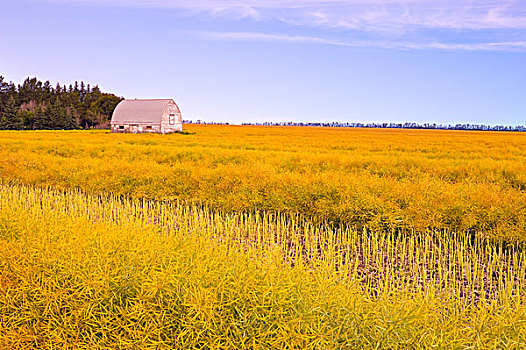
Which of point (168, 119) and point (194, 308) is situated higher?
point (168, 119)

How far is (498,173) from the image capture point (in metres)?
14.8

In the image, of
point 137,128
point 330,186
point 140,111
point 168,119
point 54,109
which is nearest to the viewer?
point 330,186

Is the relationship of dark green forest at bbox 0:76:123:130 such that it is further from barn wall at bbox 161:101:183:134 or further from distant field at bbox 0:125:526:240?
distant field at bbox 0:125:526:240

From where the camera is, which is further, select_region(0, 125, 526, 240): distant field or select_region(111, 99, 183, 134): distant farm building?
select_region(111, 99, 183, 134): distant farm building

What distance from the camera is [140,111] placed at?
51.3 m

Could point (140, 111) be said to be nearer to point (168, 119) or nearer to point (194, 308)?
point (168, 119)

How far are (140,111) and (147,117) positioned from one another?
1643 mm

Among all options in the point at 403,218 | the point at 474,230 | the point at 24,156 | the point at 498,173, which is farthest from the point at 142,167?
the point at 498,173

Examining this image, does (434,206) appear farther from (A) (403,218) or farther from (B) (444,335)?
(B) (444,335)

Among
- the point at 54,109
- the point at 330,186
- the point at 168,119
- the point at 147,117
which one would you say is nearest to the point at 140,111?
the point at 147,117

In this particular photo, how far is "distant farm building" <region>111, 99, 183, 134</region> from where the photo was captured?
49866 millimetres

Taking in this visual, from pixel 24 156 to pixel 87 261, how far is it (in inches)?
633

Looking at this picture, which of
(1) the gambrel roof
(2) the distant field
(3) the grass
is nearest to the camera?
(3) the grass

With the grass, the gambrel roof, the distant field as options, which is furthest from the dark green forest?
the grass
